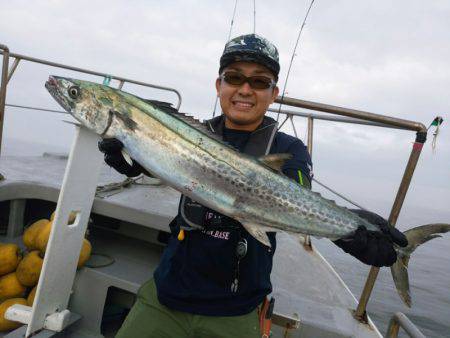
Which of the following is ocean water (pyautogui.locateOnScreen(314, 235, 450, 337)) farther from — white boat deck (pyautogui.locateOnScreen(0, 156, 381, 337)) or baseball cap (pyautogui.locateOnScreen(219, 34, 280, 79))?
baseball cap (pyautogui.locateOnScreen(219, 34, 280, 79))

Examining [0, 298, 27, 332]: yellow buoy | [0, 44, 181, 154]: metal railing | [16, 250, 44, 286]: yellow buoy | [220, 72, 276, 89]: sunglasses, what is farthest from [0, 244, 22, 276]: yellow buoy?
[220, 72, 276, 89]: sunglasses

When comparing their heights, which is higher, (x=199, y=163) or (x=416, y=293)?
(x=199, y=163)

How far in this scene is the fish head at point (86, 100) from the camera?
7.18 ft

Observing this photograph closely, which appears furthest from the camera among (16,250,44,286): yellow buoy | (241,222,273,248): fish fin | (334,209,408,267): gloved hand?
(16,250,44,286): yellow buoy

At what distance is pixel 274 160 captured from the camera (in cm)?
228

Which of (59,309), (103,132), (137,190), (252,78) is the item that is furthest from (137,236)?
(252,78)

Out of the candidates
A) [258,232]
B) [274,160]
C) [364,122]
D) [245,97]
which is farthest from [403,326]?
[245,97]

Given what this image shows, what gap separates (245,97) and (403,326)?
7.35 feet

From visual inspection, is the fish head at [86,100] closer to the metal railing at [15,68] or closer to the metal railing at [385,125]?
the metal railing at [15,68]

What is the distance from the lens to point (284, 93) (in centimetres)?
333

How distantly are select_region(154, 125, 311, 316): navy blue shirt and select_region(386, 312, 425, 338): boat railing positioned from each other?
3.78 feet

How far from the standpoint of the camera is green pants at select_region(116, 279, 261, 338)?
7.52 feet

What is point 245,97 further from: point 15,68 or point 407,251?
point 15,68

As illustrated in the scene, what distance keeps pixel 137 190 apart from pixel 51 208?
139cm
